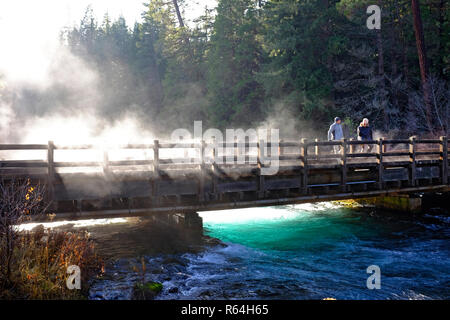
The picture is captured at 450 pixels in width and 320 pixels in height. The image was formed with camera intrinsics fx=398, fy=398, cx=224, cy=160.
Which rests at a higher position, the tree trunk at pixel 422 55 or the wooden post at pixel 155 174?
the tree trunk at pixel 422 55

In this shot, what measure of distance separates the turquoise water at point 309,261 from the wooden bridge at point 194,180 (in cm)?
154

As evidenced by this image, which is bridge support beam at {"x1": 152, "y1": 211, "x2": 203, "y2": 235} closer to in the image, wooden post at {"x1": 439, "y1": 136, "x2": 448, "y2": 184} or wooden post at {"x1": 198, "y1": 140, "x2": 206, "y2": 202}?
wooden post at {"x1": 198, "y1": 140, "x2": 206, "y2": 202}

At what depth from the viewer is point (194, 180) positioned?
1112 centimetres

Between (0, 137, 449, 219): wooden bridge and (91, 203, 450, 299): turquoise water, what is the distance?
5.04 feet

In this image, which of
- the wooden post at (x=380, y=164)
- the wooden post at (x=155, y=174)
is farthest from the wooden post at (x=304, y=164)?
the wooden post at (x=155, y=174)

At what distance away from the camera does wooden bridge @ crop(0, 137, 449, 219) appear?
956cm

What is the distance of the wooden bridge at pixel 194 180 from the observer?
956cm

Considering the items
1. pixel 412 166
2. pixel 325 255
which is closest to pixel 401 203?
pixel 412 166

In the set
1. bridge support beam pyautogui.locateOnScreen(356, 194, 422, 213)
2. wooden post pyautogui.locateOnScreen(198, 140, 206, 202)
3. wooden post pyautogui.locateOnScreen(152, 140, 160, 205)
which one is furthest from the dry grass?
bridge support beam pyautogui.locateOnScreen(356, 194, 422, 213)

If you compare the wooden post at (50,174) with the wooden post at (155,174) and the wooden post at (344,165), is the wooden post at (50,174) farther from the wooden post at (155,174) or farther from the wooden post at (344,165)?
the wooden post at (344,165)

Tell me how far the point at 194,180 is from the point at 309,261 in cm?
393

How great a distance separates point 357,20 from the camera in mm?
28688
